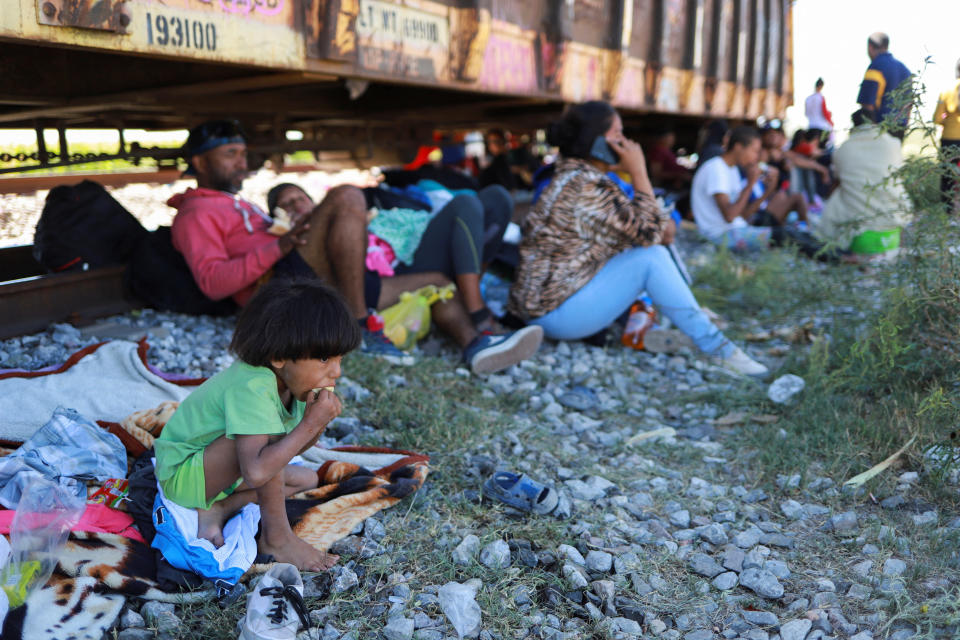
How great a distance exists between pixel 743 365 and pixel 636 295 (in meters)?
0.64

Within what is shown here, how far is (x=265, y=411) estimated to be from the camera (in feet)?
6.00

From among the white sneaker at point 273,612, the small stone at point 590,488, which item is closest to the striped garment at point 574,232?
the small stone at point 590,488

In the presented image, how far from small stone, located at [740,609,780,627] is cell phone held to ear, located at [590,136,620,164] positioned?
246 cm

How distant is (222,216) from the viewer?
12.3 ft

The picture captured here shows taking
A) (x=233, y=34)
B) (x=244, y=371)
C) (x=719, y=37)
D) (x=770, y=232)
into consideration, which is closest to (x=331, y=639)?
(x=244, y=371)

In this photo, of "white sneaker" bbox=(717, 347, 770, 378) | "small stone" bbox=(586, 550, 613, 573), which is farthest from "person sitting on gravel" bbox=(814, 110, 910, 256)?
"small stone" bbox=(586, 550, 613, 573)

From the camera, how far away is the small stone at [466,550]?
6.91 feet

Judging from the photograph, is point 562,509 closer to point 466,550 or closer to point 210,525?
point 466,550

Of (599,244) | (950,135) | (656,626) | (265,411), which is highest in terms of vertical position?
(950,135)

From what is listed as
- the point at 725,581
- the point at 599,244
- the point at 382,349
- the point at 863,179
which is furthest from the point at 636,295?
the point at 863,179

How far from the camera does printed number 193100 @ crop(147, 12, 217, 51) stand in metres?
2.83

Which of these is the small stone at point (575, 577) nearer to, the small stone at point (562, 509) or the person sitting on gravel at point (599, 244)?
the small stone at point (562, 509)

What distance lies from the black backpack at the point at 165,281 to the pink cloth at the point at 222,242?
0.70 feet

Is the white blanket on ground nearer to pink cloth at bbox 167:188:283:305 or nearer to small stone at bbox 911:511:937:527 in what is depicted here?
pink cloth at bbox 167:188:283:305
